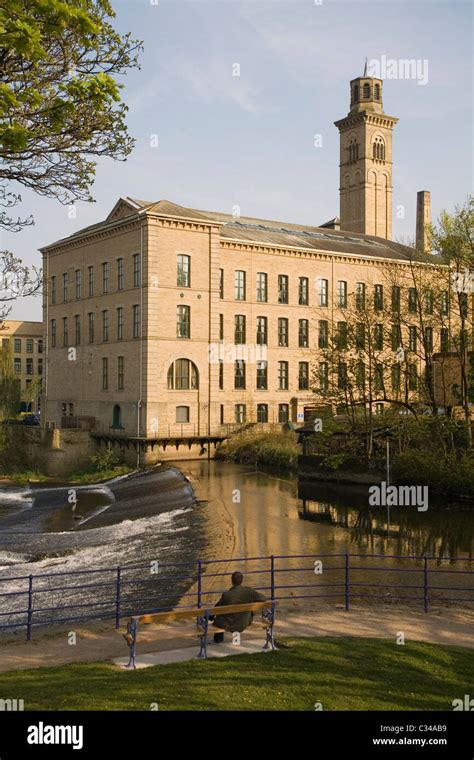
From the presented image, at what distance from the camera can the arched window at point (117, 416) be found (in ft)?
164

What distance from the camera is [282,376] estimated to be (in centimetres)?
5553

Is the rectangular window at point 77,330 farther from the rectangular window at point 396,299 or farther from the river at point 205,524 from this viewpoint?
the rectangular window at point 396,299

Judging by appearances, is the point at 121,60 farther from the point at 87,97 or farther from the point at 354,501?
the point at 354,501

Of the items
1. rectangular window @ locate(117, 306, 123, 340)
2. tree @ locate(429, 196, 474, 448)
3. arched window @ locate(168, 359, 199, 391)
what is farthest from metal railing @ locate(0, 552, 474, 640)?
rectangular window @ locate(117, 306, 123, 340)

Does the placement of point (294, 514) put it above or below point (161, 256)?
below

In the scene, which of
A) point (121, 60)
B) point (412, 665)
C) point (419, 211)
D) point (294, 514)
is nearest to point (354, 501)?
point (294, 514)

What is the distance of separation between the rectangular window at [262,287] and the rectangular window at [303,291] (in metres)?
3.28

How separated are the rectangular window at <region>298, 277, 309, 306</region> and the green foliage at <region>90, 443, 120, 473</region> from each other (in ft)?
63.8

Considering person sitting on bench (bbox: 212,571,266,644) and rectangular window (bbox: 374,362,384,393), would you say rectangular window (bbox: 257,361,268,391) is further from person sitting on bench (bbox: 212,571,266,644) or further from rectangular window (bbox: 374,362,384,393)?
person sitting on bench (bbox: 212,571,266,644)

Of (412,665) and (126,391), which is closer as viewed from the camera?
(412,665)

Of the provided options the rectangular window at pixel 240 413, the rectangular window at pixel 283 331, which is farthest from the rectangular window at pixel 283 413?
the rectangular window at pixel 283 331

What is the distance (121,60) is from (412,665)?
37.3 ft

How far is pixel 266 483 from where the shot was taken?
123ft
